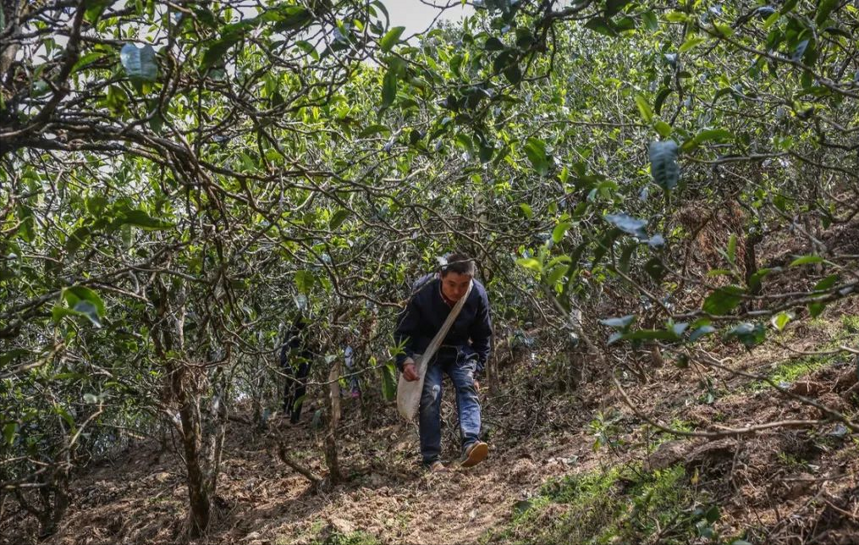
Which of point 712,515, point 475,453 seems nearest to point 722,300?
point 712,515

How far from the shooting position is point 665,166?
229cm

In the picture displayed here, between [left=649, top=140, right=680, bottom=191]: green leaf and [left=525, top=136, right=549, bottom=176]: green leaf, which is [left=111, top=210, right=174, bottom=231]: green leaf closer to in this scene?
[left=525, top=136, right=549, bottom=176]: green leaf

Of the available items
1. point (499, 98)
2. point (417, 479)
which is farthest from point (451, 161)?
point (499, 98)

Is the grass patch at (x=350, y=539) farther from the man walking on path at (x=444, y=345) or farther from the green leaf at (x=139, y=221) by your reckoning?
the green leaf at (x=139, y=221)

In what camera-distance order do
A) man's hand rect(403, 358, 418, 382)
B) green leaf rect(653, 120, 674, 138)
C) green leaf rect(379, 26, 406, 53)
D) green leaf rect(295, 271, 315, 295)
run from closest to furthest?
green leaf rect(653, 120, 674, 138) → green leaf rect(379, 26, 406, 53) → green leaf rect(295, 271, 315, 295) → man's hand rect(403, 358, 418, 382)

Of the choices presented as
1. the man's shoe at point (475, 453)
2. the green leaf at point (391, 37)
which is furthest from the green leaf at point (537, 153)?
the man's shoe at point (475, 453)

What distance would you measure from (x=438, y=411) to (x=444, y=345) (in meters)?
0.53

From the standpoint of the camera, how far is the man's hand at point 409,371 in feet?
17.2

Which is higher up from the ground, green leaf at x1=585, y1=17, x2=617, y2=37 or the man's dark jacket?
green leaf at x1=585, y1=17, x2=617, y2=37

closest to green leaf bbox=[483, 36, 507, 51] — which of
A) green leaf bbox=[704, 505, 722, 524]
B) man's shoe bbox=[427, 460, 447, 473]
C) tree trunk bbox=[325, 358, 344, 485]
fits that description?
green leaf bbox=[704, 505, 722, 524]

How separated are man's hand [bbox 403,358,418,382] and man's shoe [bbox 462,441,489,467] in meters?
0.64

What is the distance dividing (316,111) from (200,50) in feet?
4.98

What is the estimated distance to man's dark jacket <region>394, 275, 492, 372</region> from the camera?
5410 mm

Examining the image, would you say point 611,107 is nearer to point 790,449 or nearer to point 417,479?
point 417,479
